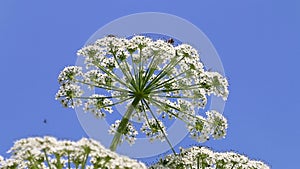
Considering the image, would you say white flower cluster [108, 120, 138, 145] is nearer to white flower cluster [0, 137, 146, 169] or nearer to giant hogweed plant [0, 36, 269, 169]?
giant hogweed plant [0, 36, 269, 169]

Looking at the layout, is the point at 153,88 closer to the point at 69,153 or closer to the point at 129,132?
the point at 129,132

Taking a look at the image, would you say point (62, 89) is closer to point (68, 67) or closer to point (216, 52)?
point (68, 67)

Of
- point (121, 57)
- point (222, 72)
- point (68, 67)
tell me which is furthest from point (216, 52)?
point (68, 67)

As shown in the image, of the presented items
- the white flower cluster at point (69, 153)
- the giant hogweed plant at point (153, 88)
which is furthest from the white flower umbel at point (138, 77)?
the white flower cluster at point (69, 153)

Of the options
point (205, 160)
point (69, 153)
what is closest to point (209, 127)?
point (205, 160)

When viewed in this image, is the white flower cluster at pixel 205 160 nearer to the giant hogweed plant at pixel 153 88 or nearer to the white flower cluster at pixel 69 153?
the giant hogweed plant at pixel 153 88
